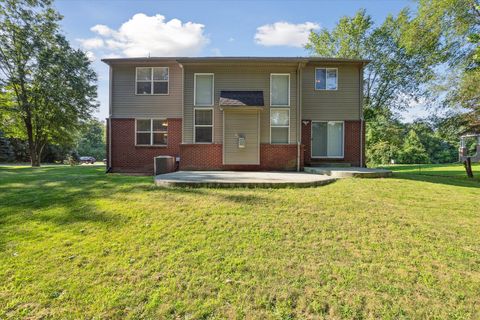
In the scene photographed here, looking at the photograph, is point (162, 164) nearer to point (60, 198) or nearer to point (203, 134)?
point (203, 134)

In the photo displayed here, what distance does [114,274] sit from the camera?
10.5 ft

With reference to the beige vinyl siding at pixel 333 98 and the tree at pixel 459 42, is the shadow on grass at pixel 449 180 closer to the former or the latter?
the beige vinyl siding at pixel 333 98

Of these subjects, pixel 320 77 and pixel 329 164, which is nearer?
pixel 329 164

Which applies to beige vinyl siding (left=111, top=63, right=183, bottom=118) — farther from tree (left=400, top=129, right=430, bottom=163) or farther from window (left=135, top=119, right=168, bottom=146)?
tree (left=400, top=129, right=430, bottom=163)

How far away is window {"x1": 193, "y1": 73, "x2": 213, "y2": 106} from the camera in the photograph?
11289mm

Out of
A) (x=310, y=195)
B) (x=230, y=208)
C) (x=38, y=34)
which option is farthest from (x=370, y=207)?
(x=38, y=34)

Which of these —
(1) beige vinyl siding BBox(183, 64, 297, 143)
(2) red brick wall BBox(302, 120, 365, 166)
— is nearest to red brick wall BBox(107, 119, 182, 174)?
(1) beige vinyl siding BBox(183, 64, 297, 143)

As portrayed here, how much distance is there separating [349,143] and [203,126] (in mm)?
6783

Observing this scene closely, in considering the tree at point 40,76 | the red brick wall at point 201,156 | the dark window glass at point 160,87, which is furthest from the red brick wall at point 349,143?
the tree at point 40,76

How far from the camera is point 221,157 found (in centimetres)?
1085

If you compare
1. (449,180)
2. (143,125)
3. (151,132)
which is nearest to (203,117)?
(151,132)

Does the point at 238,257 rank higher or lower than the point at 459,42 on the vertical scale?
lower

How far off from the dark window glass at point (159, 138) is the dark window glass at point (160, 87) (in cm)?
196

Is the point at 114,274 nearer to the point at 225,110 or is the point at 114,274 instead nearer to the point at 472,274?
the point at 472,274
